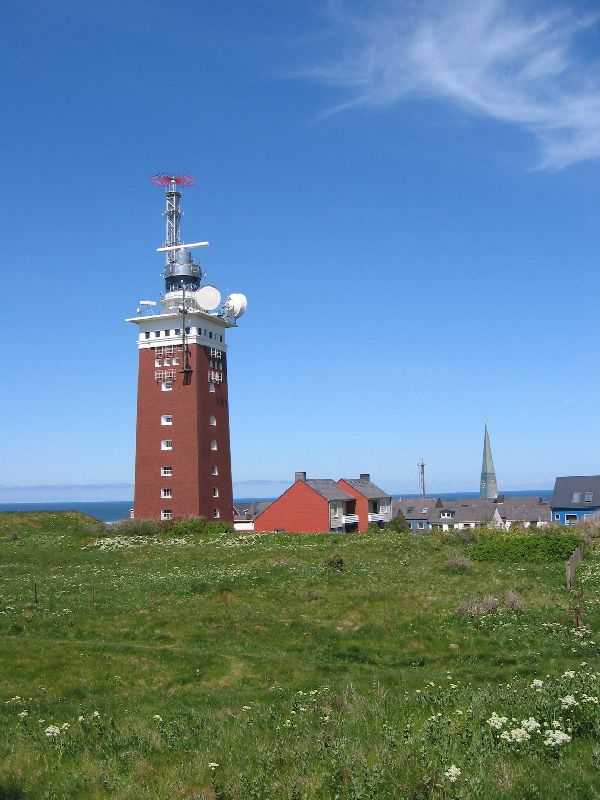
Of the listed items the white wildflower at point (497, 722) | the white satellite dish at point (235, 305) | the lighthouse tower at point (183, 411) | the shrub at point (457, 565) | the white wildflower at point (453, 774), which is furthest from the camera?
the white satellite dish at point (235, 305)

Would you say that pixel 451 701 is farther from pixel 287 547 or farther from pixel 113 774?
pixel 287 547

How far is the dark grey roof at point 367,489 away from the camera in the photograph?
285ft

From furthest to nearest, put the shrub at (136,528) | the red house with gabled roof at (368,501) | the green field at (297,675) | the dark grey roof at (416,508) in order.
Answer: the dark grey roof at (416,508), the red house with gabled roof at (368,501), the shrub at (136,528), the green field at (297,675)

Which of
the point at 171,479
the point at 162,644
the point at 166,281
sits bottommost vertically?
A: the point at 162,644

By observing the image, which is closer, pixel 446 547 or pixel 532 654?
pixel 532 654

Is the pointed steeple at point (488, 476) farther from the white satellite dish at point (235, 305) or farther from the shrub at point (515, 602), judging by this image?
the shrub at point (515, 602)

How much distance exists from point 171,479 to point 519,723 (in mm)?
64760

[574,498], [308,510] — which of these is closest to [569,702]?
[308,510]

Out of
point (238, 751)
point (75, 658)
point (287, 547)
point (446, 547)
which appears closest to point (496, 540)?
point (446, 547)

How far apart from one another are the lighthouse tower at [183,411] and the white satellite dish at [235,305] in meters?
1.32

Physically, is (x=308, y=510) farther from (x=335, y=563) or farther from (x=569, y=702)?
(x=569, y=702)

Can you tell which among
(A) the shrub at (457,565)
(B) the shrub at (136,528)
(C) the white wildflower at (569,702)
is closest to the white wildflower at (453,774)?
(C) the white wildflower at (569,702)

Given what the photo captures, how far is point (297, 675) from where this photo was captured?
74.4ft

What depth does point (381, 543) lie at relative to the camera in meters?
54.2
